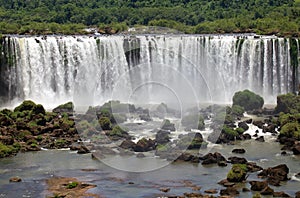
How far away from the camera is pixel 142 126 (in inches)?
1945

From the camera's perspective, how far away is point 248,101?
178ft

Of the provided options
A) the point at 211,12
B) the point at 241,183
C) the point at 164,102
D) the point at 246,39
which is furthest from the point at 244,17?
the point at 241,183

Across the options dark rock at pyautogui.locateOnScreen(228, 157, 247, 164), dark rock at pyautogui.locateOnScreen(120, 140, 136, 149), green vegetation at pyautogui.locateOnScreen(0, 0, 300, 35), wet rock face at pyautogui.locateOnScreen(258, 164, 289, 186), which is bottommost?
wet rock face at pyautogui.locateOnScreen(258, 164, 289, 186)

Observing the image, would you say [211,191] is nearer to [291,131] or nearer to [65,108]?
[291,131]

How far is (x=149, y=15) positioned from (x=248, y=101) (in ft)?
117

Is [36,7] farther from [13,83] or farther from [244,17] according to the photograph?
[13,83]

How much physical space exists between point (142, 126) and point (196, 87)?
12.1m

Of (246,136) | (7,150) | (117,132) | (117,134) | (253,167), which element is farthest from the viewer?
(117,132)

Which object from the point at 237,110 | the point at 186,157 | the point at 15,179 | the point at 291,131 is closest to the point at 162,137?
the point at 186,157

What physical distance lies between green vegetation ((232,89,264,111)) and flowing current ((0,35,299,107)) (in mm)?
3934

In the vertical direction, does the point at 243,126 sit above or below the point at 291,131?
above

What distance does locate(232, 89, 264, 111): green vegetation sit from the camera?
5384 centimetres

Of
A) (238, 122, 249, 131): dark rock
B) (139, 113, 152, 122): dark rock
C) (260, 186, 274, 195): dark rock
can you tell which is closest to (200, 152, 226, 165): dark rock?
(260, 186, 274, 195): dark rock

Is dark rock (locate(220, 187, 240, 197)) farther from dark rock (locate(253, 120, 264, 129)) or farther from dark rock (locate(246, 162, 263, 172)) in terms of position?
dark rock (locate(253, 120, 264, 129))
